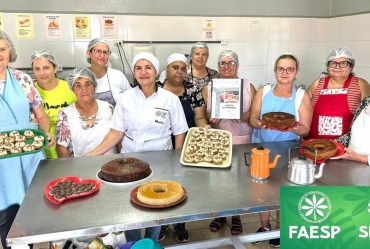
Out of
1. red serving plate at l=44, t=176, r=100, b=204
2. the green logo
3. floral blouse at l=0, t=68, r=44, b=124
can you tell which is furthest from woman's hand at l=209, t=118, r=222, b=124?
the green logo

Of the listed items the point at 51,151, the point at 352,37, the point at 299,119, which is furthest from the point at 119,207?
the point at 352,37

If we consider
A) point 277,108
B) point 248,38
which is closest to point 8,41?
point 277,108

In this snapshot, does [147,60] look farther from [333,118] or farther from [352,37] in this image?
[352,37]

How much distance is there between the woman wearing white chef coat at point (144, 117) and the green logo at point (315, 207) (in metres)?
1.34

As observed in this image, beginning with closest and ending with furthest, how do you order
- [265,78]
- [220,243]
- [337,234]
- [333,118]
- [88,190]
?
[337,234] < [88,190] < [220,243] < [333,118] < [265,78]

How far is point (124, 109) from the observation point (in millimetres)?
2123

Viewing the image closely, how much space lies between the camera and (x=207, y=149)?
190cm

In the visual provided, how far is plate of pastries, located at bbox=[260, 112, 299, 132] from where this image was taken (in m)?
1.95

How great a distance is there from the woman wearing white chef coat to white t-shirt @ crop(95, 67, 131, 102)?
59 centimetres

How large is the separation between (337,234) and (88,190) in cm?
104

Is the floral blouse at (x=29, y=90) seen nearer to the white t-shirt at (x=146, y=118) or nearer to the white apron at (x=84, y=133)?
the white apron at (x=84, y=133)

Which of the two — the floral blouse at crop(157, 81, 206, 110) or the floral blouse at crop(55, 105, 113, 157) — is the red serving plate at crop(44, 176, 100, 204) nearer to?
the floral blouse at crop(55, 105, 113, 157)

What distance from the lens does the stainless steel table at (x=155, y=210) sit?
1.25m

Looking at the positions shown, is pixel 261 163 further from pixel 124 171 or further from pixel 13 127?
pixel 13 127
